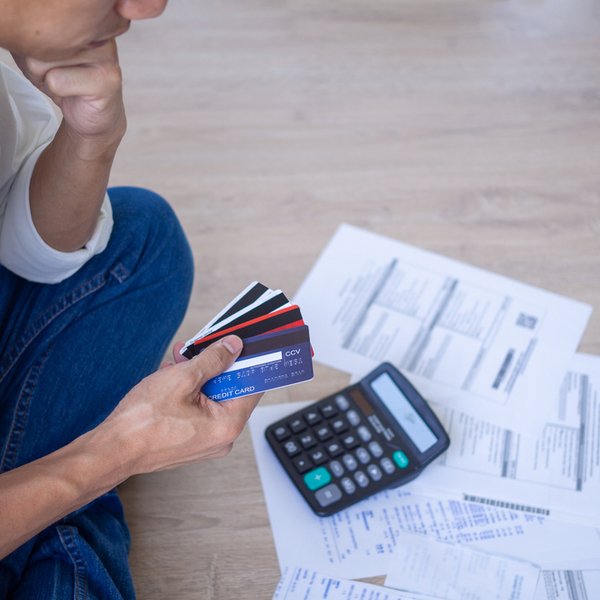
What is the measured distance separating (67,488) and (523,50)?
137 centimetres

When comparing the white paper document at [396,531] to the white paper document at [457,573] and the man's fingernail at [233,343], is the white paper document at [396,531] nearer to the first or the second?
the white paper document at [457,573]

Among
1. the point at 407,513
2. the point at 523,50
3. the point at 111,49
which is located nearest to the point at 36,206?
the point at 111,49

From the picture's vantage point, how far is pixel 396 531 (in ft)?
2.53

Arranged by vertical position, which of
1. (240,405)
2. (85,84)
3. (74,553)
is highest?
(85,84)

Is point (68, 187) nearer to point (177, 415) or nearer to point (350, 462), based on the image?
point (177, 415)

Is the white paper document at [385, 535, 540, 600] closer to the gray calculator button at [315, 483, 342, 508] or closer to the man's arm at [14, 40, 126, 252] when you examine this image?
the gray calculator button at [315, 483, 342, 508]

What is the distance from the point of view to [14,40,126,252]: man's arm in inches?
19.7

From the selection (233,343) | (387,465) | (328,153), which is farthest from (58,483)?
(328,153)

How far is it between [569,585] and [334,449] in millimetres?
324

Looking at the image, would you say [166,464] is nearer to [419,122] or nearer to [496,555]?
[496,555]

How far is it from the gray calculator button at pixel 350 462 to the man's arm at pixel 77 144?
1.37 ft

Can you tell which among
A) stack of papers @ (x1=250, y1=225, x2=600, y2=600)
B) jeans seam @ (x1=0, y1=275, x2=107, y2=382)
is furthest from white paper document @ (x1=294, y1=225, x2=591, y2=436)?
jeans seam @ (x1=0, y1=275, x2=107, y2=382)

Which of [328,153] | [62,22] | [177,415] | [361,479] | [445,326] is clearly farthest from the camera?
[328,153]

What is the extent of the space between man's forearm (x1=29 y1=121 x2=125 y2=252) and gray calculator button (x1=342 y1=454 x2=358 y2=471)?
1.38ft
